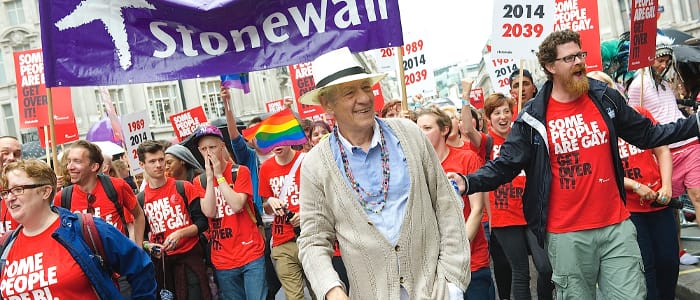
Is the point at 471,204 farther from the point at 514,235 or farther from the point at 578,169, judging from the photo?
the point at 578,169

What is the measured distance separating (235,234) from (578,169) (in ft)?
10.8

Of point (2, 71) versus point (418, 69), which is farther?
point (2, 71)

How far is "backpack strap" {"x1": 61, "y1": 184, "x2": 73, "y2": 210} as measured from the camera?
5.75m

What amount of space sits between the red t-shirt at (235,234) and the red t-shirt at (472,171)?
203cm

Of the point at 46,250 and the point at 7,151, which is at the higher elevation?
the point at 7,151

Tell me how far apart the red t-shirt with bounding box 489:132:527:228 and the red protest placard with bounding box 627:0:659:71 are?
1.65 metres

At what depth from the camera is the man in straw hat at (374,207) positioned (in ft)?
10.9

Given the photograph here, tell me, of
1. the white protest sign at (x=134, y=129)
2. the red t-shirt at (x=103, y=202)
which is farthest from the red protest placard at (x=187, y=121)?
the red t-shirt at (x=103, y=202)

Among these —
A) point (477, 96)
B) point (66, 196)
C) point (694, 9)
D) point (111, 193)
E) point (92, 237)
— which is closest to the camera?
point (92, 237)

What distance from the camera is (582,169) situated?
4.52 meters

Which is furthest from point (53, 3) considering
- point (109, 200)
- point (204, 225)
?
point (204, 225)

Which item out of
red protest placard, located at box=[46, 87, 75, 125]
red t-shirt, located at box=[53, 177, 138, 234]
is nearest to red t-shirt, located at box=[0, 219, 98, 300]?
red t-shirt, located at box=[53, 177, 138, 234]

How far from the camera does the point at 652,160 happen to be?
18.2 feet

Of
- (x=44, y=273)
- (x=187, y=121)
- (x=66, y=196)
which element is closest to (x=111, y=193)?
(x=66, y=196)
